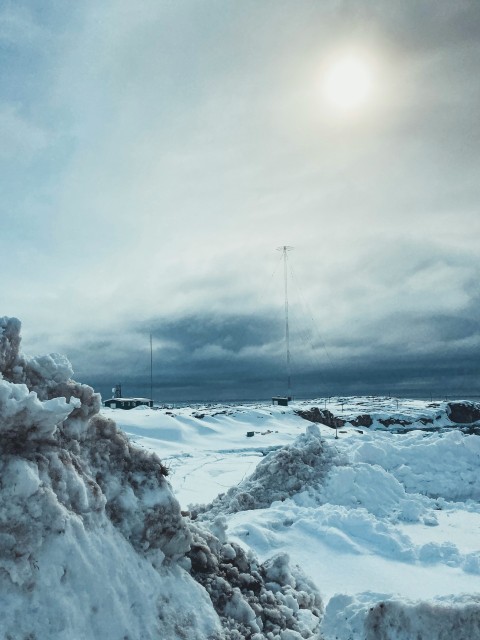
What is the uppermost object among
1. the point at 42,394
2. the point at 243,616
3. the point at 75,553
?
the point at 42,394

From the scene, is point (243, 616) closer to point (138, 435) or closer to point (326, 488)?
point (326, 488)

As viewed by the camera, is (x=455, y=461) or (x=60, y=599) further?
(x=455, y=461)

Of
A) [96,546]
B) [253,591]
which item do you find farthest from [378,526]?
[96,546]

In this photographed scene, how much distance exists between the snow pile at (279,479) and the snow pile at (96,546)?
18.0ft

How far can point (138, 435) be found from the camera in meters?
27.0

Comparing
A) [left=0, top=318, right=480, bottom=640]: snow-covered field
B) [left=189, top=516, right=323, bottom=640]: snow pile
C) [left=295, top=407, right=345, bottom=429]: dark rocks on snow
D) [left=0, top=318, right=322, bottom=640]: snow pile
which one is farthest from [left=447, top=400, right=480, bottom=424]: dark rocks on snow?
[left=0, top=318, right=322, bottom=640]: snow pile

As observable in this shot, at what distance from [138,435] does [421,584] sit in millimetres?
21760

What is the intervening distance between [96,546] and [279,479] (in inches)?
325

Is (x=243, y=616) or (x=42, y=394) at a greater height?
(x=42, y=394)

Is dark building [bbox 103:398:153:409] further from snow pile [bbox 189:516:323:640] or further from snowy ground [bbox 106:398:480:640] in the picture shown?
snow pile [bbox 189:516:323:640]

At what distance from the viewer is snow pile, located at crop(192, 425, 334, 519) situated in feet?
35.9

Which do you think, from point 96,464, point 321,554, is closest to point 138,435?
point 321,554

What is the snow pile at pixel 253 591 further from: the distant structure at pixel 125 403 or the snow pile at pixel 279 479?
the distant structure at pixel 125 403

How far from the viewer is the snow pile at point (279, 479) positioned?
10930 mm
